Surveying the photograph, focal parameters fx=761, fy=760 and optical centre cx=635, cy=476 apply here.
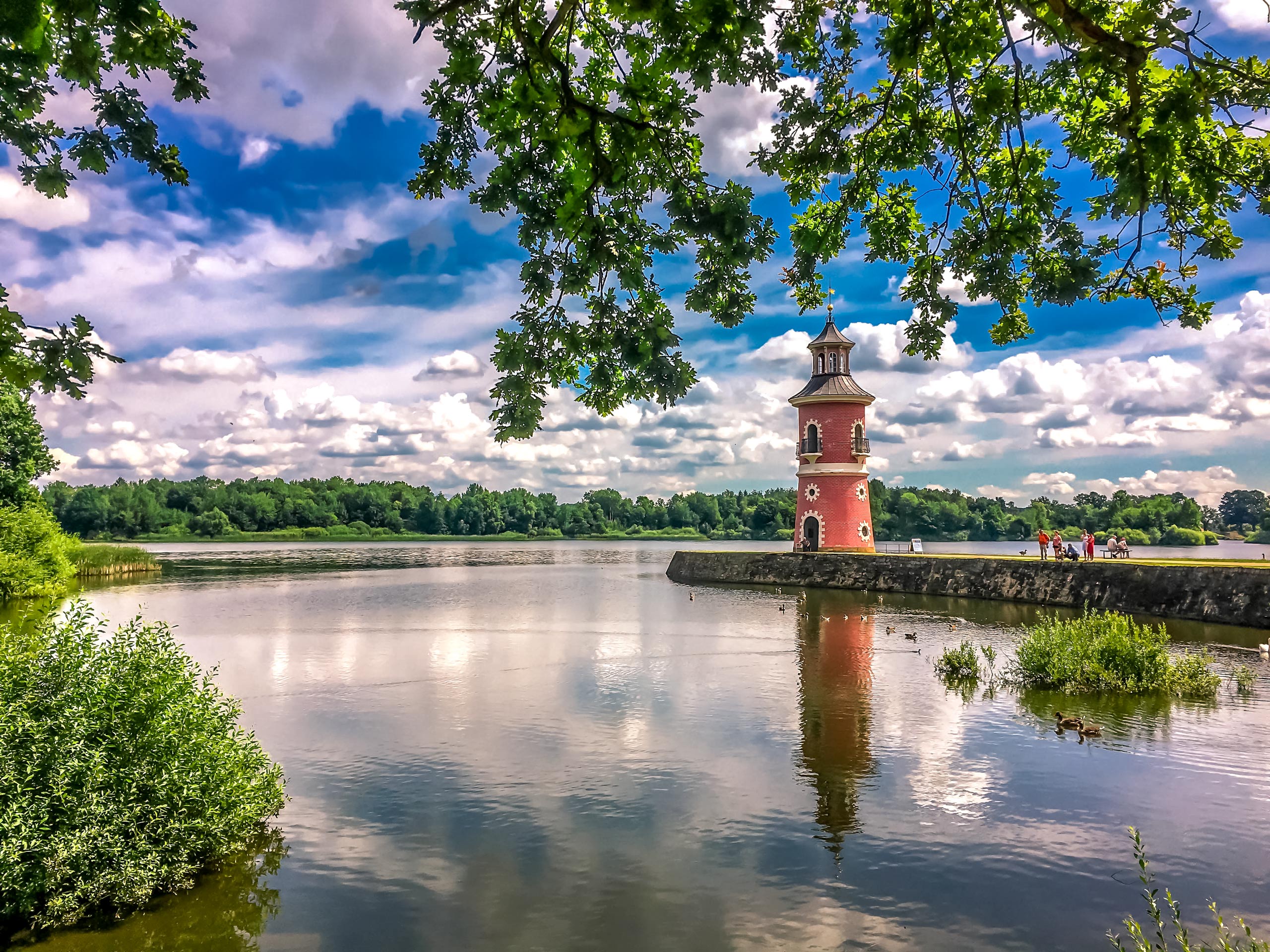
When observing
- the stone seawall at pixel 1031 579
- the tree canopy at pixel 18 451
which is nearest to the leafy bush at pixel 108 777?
the stone seawall at pixel 1031 579

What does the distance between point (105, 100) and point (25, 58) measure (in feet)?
3.11

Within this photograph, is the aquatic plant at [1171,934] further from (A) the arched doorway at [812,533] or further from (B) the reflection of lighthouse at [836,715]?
(A) the arched doorway at [812,533]

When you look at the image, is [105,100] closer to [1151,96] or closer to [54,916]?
[54,916]

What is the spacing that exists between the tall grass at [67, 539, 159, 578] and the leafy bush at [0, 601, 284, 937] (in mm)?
41979

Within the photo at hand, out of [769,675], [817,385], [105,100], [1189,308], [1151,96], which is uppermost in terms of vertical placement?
[817,385]

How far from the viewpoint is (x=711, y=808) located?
9984mm

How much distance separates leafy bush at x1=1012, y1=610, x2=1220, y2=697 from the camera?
599 inches

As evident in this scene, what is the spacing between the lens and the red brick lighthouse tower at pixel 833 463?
41.3 meters

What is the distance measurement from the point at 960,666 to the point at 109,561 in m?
51.6

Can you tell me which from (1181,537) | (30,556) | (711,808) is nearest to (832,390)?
(711,808)

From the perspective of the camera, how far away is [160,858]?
737 centimetres

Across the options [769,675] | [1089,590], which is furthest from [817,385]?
[769,675]

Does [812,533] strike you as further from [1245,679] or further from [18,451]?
[18,451]

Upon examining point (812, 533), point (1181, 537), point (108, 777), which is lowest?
point (1181, 537)
